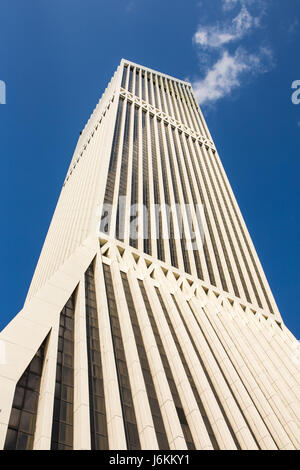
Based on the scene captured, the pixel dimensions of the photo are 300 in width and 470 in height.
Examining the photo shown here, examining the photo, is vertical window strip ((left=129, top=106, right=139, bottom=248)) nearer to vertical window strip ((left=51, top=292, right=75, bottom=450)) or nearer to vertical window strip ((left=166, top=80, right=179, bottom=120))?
vertical window strip ((left=51, top=292, right=75, bottom=450))

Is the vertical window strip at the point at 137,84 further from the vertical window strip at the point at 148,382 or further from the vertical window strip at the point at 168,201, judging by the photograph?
the vertical window strip at the point at 148,382

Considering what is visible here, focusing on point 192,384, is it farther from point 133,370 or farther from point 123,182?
point 123,182

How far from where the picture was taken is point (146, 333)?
27.1 m

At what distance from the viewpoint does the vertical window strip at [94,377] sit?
1841 cm

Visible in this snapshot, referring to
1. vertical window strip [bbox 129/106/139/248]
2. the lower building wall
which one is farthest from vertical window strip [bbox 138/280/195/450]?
vertical window strip [bbox 129/106/139/248]

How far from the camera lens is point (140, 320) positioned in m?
28.7

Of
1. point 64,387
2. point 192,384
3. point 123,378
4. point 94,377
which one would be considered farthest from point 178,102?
point 64,387

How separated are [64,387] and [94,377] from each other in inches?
74.8

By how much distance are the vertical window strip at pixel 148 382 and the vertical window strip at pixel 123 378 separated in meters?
1.08

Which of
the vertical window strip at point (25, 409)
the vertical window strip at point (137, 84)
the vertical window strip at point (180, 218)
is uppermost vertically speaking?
the vertical window strip at point (137, 84)

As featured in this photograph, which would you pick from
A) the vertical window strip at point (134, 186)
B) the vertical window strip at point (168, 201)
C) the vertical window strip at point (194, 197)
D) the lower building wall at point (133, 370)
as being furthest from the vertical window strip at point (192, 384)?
the vertical window strip at point (194, 197)

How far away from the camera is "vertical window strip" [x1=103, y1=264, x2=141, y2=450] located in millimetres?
19281

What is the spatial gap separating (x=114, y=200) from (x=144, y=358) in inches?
848
